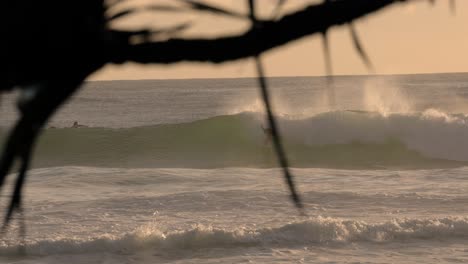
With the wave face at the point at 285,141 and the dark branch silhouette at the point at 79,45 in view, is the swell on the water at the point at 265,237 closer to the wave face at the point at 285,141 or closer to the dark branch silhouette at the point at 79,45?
the dark branch silhouette at the point at 79,45

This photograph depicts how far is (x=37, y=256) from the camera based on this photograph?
10.8m

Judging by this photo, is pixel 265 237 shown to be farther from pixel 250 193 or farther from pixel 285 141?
pixel 285 141

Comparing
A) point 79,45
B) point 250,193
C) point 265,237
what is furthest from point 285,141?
point 79,45

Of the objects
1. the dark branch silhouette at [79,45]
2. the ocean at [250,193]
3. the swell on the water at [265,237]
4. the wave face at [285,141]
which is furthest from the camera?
the wave face at [285,141]

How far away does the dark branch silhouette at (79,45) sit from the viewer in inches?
43.5

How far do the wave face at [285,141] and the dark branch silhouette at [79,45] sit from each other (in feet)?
71.4

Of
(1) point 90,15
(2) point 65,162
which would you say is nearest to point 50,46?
(1) point 90,15

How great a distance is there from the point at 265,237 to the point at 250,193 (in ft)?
15.2

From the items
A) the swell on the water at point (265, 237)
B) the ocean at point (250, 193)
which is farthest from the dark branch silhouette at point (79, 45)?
the swell on the water at point (265, 237)

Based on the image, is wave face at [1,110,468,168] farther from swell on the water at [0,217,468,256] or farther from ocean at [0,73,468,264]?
swell on the water at [0,217,468,256]

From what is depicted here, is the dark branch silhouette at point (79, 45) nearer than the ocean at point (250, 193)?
Yes

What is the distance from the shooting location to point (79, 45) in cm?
114

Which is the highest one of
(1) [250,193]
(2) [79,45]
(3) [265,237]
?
(2) [79,45]

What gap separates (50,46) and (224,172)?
19412mm
